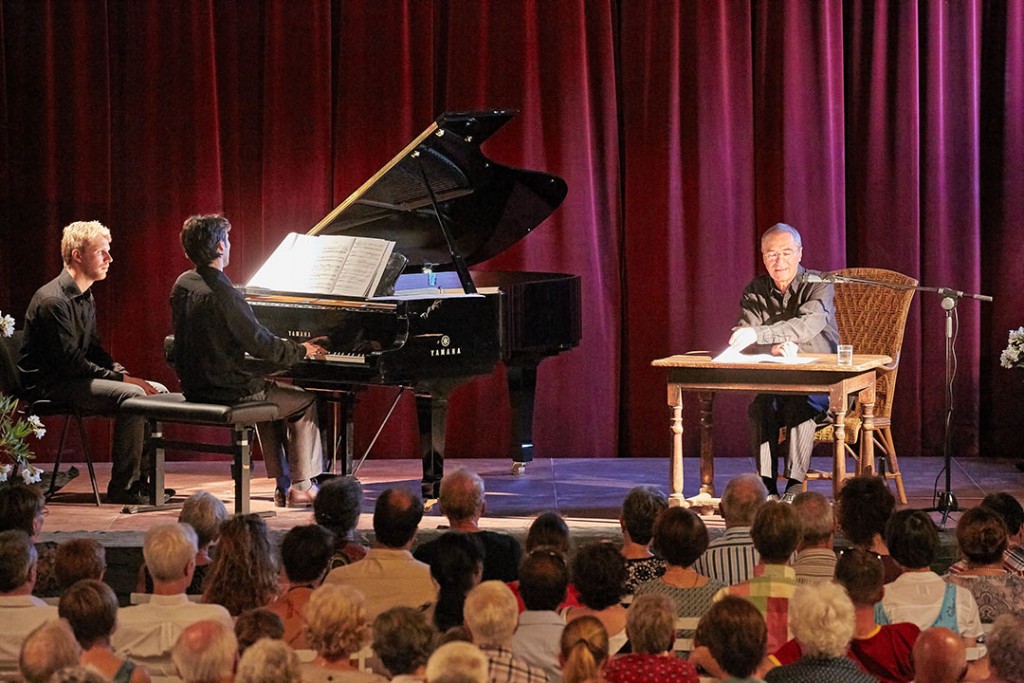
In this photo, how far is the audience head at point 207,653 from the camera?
324 centimetres

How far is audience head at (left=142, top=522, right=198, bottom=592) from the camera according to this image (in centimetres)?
393

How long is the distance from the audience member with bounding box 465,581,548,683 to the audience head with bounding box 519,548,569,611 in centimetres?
31

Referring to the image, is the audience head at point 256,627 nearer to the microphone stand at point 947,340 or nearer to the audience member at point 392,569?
the audience member at point 392,569

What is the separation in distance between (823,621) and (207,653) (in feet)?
4.56

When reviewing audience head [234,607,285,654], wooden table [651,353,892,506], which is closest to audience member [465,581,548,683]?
audience head [234,607,285,654]

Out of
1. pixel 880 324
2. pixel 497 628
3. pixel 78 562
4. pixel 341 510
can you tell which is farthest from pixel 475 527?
pixel 880 324

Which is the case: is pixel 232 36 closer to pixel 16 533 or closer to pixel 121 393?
pixel 121 393

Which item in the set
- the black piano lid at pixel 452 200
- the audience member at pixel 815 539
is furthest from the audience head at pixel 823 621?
the black piano lid at pixel 452 200

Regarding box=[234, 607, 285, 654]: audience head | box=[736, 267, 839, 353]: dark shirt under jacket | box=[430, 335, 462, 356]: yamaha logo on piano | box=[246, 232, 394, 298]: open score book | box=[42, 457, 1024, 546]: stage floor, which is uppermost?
box=[246, 232, 394, 298]: open score book

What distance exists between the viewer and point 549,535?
4395 millimetres

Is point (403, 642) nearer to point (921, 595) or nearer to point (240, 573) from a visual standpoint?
point (240, 573)

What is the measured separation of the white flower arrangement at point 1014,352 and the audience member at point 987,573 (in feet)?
12.4

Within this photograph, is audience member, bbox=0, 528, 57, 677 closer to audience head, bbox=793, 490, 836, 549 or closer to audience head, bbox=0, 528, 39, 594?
audience head, bbox=0, 528, 39, 594

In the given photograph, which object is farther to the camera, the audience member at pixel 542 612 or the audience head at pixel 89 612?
the audience member at pixel 542 612
